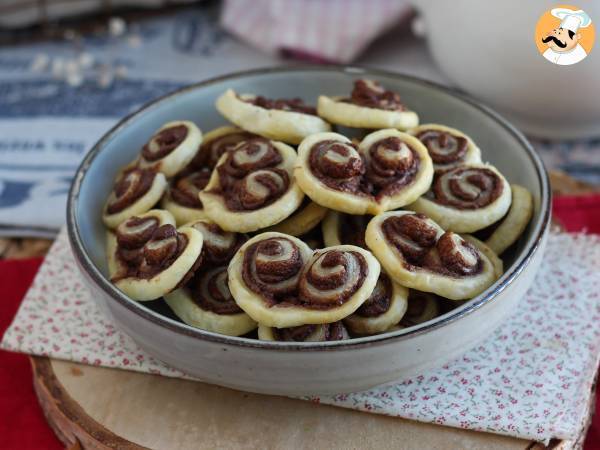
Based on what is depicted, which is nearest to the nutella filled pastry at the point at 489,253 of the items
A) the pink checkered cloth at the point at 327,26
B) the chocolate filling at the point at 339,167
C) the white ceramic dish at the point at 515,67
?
the chocolate filling at the point at 339,167

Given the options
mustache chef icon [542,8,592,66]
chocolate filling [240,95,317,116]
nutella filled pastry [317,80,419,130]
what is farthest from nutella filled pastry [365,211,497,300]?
mustache chef icon [542,8,592,66]

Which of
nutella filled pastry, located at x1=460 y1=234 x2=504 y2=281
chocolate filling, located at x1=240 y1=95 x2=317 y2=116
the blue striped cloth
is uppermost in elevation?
nutella filled pastry, located at x1=460 y1=234 x2=504 y2=281

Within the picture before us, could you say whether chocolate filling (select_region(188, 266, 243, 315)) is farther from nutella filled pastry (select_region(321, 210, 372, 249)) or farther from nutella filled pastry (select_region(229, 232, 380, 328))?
nutella filled pastry (select_region(321, 210, 372, 249))

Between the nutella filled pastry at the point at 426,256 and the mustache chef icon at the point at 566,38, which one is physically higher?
the mustache chef icon at the point at 566,38

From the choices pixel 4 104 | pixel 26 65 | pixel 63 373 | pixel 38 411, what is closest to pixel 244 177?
pixel 63 373

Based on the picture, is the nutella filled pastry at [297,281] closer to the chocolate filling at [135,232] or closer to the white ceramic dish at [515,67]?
the chocolate filling at [135,232]

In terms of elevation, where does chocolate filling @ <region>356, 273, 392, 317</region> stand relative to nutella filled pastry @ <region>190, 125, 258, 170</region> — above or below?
above

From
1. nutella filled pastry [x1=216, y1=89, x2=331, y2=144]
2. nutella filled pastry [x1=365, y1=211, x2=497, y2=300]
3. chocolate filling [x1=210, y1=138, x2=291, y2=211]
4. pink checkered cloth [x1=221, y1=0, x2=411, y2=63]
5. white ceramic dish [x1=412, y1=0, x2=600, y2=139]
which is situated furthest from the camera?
pink checkered cloth [x1=221, y1=0, x2=411, y2=63]
